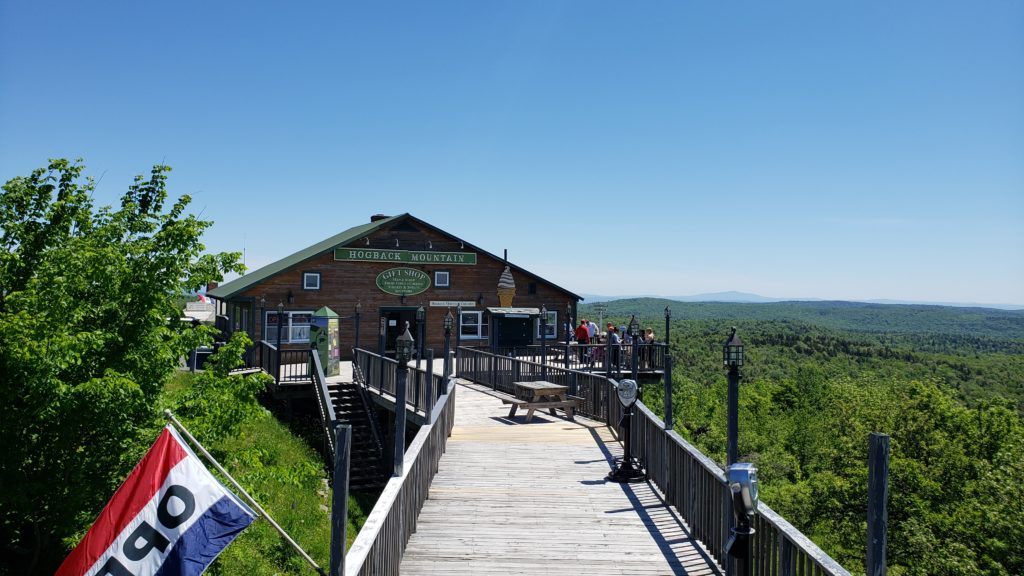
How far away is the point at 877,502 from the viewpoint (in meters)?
4.84

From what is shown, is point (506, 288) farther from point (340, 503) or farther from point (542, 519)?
point (340, 503)

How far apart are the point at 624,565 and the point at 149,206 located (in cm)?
851

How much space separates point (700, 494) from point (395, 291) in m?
22.6

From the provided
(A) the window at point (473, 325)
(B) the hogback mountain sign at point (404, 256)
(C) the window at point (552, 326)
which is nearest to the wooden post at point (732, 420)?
(B) the hogback mountain sign at point (404, 256)

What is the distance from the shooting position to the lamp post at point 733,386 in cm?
737

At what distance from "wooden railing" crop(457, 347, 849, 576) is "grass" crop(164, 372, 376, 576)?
5.27m

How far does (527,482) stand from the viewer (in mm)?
10594

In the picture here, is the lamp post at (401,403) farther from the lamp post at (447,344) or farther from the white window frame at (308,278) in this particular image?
the white window frame at (308,278)

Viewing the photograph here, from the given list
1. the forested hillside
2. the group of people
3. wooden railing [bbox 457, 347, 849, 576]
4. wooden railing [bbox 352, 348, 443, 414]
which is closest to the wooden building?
the group of people

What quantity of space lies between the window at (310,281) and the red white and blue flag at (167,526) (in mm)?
22764

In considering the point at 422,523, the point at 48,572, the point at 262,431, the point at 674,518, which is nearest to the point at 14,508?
the point at 48,572

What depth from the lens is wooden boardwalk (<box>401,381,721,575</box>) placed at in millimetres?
7508

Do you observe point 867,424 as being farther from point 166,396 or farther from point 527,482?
point 166,396

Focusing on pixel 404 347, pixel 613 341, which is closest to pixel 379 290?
pixel 613 341
